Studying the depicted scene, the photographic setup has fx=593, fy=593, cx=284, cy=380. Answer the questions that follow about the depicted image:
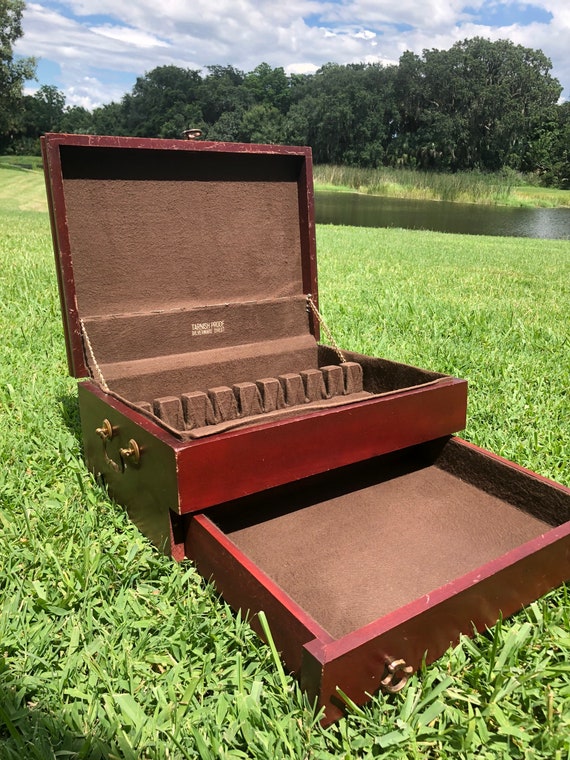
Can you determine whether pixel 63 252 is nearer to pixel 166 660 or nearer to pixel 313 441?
pixel 313 441

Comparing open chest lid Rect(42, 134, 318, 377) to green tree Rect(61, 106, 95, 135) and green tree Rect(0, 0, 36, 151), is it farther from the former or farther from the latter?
green tree Rect(61, 106, 95, 135)

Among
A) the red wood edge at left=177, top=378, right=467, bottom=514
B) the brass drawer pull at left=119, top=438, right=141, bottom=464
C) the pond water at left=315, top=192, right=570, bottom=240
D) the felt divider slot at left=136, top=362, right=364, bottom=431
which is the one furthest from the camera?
the pond water at left=315, top=192, right=570, bottom=240

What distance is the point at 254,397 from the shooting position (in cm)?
269

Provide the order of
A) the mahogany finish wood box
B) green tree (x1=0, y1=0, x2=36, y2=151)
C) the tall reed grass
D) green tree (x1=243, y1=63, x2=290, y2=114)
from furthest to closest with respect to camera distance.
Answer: green tree (x1=243, y1=63, x2=290, y2=114) < green tree (x1=0, y1=0, x2=36, y2=151) < the tall reed grass < the mahogany finish wood box

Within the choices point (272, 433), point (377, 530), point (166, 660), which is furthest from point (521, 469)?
point (166, 660)

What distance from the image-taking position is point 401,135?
6462 centimetres

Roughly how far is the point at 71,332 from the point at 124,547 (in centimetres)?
93

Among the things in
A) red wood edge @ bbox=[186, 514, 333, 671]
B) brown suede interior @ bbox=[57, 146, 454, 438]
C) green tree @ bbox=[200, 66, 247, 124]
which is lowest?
red wood edge @ bbox=[186, 514, 333, 671]

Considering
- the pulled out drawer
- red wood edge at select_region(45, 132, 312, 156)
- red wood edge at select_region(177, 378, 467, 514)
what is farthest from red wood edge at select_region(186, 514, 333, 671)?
red wood edge at select_region(45, 132, 312, 156)

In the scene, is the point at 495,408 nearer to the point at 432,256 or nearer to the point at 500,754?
the point at 500,754

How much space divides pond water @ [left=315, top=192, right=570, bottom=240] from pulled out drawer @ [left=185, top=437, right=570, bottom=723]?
18628 mm

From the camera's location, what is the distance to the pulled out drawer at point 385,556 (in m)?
1.41

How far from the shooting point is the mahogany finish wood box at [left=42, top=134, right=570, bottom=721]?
164cm

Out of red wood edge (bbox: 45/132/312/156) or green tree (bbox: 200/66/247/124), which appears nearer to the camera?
red wood edge (bbox: 45/132/312/156)
